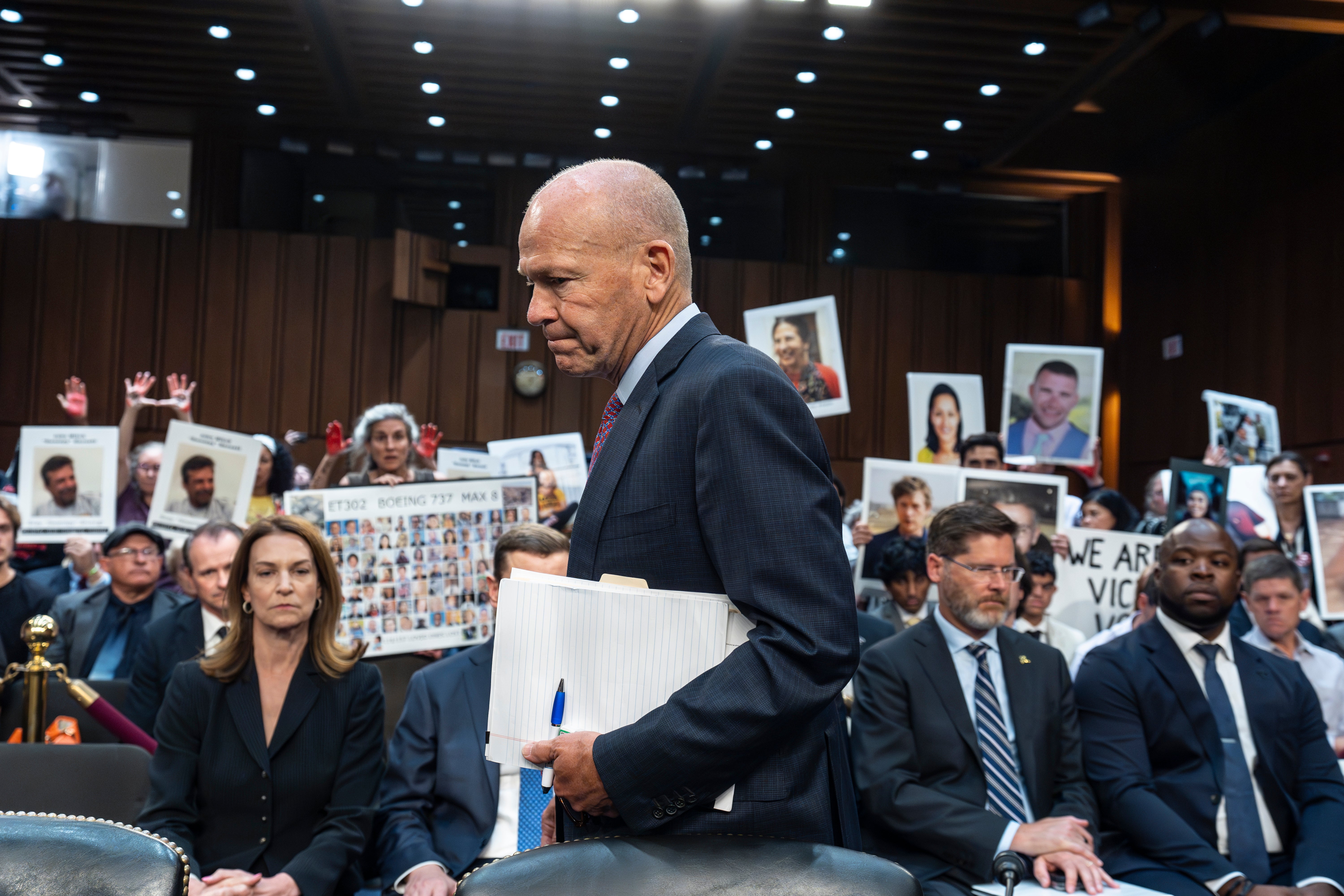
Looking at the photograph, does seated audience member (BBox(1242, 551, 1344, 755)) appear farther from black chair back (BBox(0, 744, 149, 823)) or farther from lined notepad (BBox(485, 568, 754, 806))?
black chair back (BBox(0, 744, 149, 823))

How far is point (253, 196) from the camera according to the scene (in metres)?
9.34

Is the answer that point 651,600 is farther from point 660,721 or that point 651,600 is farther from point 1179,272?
point 1179,272

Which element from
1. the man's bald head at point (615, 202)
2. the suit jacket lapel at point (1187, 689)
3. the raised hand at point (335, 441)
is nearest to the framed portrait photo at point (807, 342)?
the raised hand at point (335, 441)

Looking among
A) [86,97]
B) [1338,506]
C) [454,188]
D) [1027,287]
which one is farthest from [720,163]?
[1338,506]

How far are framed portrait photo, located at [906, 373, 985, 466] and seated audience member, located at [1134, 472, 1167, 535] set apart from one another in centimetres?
161

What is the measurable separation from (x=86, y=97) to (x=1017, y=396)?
7322 mm

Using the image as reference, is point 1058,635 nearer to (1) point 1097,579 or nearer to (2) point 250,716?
(1) point 1097,579

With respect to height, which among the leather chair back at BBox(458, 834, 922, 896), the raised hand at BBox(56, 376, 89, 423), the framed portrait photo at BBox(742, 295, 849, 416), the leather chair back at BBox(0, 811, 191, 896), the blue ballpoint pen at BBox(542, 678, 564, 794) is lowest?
the leather chair back at BBox(0, 811, 191, 896)

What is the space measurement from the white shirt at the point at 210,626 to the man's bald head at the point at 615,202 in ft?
8.42

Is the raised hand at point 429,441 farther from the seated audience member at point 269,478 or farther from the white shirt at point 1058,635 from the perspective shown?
the white shirt at point 1058,635

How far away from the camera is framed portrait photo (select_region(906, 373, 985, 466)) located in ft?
24.8

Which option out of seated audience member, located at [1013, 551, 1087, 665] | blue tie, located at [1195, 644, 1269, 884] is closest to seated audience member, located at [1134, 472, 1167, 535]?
seated audience member, located at [1013, 551, 1087, 665]

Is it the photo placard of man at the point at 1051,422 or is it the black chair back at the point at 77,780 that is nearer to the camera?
the black chair back at the point at 77,780

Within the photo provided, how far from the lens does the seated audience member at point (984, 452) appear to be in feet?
17.3
